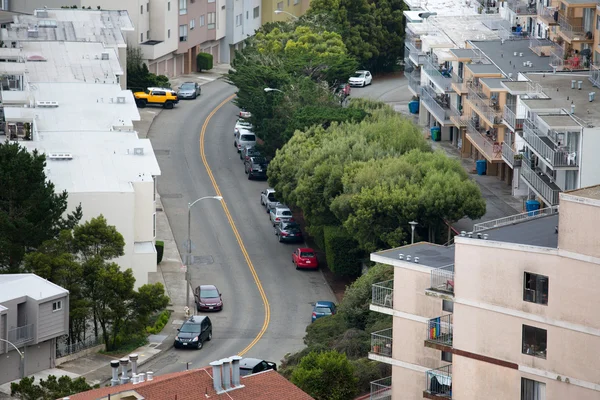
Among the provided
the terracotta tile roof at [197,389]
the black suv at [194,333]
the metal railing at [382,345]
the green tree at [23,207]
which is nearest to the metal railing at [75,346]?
the black suv at [194,333]

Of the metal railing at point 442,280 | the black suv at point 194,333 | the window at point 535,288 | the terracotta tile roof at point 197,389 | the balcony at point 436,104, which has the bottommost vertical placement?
A: the black suv at point 194,333

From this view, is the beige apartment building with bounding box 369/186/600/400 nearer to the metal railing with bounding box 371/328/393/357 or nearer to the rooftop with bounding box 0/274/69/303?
the metal railing with bounding box 371/328/393/357

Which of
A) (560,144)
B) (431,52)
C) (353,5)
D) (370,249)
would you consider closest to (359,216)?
(370,249)

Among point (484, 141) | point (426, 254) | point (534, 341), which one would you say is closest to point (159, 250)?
point (484, 141)

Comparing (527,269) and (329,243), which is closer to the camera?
(527,269)

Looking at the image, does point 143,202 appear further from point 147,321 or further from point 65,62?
point 65,62

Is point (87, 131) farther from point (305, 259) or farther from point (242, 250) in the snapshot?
point (305, 259)

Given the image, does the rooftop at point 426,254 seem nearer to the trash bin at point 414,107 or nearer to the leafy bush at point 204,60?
the trash bin at point 414,107
